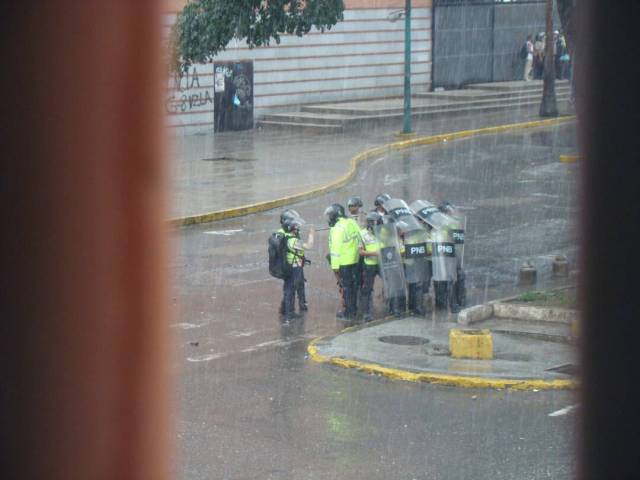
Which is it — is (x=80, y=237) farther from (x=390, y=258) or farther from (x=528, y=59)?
(x=528, y=59)

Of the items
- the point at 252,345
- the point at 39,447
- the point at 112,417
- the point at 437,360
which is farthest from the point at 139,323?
the point at 252,345

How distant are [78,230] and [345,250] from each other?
9951mm

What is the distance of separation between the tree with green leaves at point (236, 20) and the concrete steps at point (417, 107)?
17.3 metres

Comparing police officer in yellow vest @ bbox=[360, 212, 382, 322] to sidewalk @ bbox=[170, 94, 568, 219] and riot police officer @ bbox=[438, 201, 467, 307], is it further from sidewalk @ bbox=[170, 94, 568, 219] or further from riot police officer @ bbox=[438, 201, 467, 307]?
sidewalk @ bbox=[170, 94, 568, 219]

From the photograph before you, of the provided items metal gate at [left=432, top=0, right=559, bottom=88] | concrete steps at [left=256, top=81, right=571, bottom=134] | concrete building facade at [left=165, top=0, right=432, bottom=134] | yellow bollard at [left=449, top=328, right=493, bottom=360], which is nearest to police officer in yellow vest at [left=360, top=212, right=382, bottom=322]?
yellow bollard at [left=449, top=328, right=493, bottom=360]

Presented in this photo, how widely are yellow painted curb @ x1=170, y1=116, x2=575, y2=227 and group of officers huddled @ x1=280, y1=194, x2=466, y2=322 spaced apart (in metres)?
6.84

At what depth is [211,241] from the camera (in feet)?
57.7

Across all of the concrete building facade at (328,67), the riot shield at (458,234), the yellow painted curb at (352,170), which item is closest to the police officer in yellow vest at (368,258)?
the riot shield at (458,234)

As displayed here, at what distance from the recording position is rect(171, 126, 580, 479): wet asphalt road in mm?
7375

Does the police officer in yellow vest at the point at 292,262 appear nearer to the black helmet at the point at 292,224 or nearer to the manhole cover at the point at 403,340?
the black helmet at the point at 292,224

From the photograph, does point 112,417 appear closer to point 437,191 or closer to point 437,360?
point 437,360

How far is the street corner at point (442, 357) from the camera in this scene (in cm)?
946

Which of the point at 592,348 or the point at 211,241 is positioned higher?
the point at 592,348

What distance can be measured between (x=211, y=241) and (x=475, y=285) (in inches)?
206
